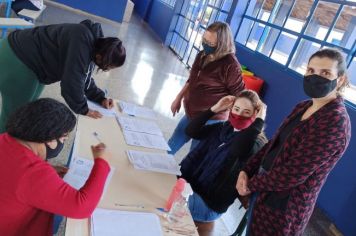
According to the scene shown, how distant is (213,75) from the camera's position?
2.54 m

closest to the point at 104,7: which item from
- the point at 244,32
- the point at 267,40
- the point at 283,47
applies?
the point at 244,32

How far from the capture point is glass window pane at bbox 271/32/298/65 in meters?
4.57

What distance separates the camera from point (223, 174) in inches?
75.1

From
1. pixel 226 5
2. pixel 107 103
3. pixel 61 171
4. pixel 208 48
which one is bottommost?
pixel 61 171

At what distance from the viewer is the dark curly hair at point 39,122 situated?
42.6 inches

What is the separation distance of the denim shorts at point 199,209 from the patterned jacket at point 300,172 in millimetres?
294

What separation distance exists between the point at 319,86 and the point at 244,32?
4733 millimetres

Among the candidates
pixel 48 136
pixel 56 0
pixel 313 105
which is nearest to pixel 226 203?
pixel 313 105

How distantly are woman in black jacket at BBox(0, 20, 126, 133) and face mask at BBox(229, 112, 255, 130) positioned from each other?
0.75 m

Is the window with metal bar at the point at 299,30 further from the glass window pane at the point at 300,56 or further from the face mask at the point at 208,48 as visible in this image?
the face mask at the point at 208,48

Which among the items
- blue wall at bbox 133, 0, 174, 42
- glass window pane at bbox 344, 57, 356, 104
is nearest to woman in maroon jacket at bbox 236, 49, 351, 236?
glass window pane at bbox 344, 57, 356, 104

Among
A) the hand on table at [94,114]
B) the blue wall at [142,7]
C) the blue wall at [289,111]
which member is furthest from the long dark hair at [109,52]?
the blue wall at [142,7]

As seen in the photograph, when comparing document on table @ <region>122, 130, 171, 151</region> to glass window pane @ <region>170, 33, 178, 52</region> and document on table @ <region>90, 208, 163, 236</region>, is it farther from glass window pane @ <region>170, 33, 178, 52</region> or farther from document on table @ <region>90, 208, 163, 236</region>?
glass window pane @ <region>170, 33, 178, 52</region>

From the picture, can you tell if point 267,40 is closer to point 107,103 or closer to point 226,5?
point 226,5
